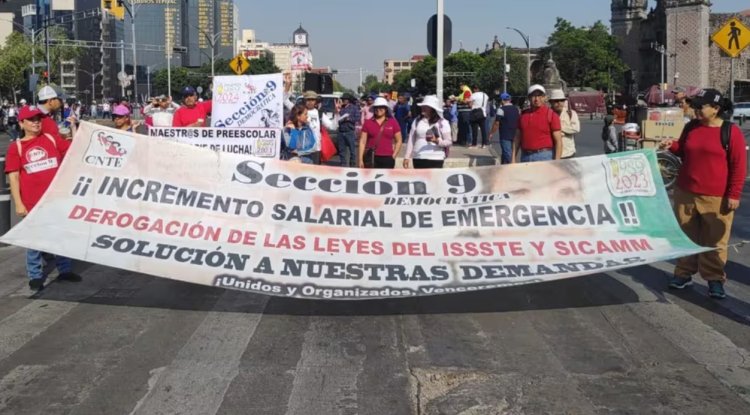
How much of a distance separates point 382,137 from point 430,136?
1.72 m

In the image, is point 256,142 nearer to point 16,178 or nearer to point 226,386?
point 16,178

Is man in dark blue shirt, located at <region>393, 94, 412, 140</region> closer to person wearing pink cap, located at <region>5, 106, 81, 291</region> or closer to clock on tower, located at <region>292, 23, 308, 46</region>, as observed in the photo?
person wearing pink cap, located at <region>5, 106, 81, 291</region>

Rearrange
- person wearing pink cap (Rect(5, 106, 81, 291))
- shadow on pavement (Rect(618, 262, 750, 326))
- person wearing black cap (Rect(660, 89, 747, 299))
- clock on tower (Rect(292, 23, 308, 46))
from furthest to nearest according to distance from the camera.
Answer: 1. clock on tower (Rect(292, 23, 308, 46))
2. person wearing pink cap (Rect(5, 106, 81, 291))
3. person wearing black cap (Rect(660, 89, 747, 299))
4. shadow on pavement (Rect(618, 262, 750, 326))

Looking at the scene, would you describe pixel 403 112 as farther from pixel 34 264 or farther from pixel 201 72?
pixel 201 72

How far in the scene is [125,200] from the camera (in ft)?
22.4

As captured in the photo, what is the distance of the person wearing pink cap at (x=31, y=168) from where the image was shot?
24.3 feet

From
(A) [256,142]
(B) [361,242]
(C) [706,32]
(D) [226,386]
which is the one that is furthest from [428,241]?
(C) [706,32]

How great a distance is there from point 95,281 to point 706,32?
113m

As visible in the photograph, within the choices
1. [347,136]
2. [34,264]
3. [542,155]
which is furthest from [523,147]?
[347,136]

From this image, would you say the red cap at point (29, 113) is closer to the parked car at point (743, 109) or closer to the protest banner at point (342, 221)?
the protest banner at point (342, 221)

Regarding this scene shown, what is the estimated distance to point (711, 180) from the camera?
7.05 metres

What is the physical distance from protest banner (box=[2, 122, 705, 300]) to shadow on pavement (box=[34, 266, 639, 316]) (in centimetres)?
65

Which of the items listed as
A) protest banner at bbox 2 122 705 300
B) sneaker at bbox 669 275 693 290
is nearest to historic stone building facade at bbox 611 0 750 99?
sneaker at bbox 669 275 693 290

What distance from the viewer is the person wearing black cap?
7.01 metres
